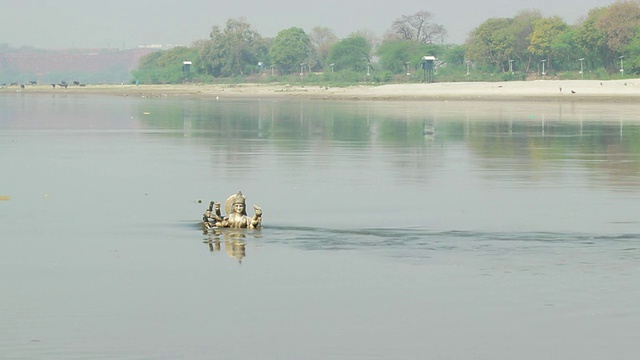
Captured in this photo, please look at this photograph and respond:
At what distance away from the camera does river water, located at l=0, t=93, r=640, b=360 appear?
12.3 m

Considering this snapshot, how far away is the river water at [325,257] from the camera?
40.3ft

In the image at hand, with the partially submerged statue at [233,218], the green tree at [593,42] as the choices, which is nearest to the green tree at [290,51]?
the green tree at [593,42]

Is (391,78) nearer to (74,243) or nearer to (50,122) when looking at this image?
(50,122)

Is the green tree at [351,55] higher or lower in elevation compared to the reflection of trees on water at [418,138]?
higher

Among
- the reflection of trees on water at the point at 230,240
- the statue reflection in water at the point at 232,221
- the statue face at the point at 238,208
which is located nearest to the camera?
the reflection of trees on water at the point at 230,240

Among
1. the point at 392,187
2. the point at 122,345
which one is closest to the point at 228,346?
the point at 122,345

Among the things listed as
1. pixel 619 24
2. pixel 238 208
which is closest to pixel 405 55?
pixel 619 24

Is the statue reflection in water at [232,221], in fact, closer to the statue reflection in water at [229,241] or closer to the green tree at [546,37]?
the statue reflection in water at [229,241]

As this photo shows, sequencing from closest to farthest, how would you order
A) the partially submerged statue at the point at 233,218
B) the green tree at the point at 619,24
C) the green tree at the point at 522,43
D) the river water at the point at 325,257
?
1. the river water at the point at 325,257
2. the partially submerged statue at the point at 233,218
3. the green tree at the point at 619,24
4. the green tree at the point at 522,43

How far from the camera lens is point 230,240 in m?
18.4

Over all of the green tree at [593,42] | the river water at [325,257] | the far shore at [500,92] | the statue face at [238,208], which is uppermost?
the green tree at [593,42]

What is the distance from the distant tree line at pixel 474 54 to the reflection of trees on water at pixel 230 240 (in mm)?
106278

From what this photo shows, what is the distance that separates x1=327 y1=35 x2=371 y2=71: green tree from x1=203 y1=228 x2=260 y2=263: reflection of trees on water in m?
164

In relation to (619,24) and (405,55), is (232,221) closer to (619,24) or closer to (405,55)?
(619,24)
